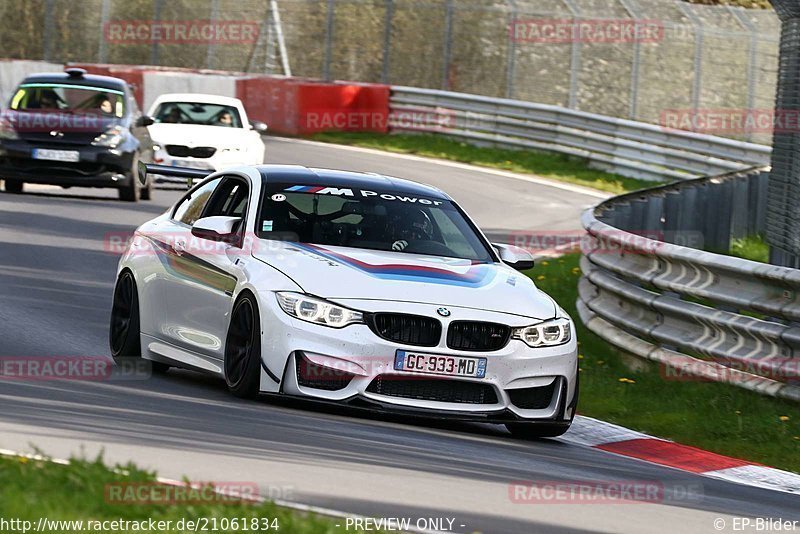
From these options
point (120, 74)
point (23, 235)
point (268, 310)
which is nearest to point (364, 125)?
point (120, 74)

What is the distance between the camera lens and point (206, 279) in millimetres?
10078

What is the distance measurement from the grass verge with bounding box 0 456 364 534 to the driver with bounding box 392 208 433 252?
4026mm

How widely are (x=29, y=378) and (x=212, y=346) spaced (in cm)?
106

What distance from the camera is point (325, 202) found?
1022cm

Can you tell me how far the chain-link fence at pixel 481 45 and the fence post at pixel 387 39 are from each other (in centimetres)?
2

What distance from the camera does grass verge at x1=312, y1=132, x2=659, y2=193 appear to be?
29.8m

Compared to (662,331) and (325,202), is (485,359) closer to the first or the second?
(325,202)

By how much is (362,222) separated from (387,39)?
28178mm

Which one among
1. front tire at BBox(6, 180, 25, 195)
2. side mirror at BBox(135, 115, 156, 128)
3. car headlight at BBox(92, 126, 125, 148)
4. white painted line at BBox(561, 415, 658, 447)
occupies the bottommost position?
front tire at BBox(6, 180, 25, 195)

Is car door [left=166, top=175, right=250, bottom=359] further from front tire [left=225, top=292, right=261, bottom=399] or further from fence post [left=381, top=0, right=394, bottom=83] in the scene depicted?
fence post [left=381, top=0, right=394, bottom=83]

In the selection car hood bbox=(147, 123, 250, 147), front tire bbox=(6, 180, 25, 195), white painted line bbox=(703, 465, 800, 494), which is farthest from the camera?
car hood bbox=(147, 123, 250, 147)

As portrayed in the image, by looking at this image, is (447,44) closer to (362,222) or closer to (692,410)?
(692,410)

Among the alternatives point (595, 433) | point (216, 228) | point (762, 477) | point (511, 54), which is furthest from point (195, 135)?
point (762, 477)

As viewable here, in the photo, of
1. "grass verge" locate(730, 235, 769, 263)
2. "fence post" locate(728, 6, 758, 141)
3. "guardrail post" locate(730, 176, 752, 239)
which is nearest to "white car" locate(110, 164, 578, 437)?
"grass verge" locate(730, 235, 769, 263)
